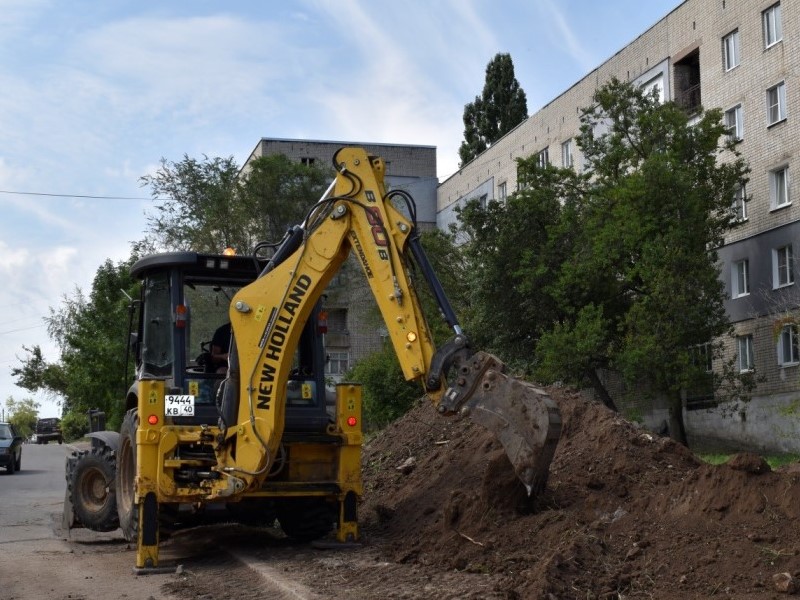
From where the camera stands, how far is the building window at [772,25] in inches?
1284

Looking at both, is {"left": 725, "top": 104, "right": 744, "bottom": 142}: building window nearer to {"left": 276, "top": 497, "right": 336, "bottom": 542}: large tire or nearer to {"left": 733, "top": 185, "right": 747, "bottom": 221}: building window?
{"left": 733, "top": 185, "right": 747, "bottom": 221}: building window

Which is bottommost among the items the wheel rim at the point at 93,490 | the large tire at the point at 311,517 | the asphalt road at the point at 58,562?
the asphalt road at the point at 58,562

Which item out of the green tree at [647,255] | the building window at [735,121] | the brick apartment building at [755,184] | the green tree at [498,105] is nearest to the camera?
the green tree at [647,255]

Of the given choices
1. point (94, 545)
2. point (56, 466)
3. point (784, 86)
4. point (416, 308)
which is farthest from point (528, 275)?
point (416, 308)

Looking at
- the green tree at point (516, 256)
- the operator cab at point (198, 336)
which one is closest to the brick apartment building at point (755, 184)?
the green tree at point (516, 256)

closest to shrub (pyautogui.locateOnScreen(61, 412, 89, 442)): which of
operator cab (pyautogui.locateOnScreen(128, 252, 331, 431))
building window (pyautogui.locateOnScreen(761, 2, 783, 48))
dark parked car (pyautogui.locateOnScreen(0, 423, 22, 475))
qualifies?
dark parked car (pyautogui.locateOnScreen(0, 423, 22, 475))

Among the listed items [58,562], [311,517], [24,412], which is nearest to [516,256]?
[311,517]

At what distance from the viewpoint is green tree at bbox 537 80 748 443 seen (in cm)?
2831

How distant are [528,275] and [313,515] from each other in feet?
66.7

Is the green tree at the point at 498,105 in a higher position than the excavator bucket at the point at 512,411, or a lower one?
higher

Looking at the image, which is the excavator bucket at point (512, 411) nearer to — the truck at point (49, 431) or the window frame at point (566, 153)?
the window frame at point (566, 153)

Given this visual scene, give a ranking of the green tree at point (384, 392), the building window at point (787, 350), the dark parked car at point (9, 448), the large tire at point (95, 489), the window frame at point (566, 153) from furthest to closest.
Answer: the window frame at point (566, 153), the green tree at point (384, 392), the building window at point (787, 350), the dark parked car at point (9, 448), the large tire at point (95, 489)

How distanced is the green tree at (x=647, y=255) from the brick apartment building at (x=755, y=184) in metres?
1.61

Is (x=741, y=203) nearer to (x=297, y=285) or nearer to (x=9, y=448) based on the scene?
(x=9, y=448)
